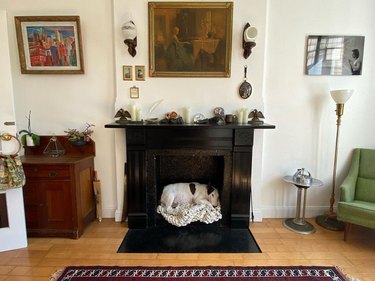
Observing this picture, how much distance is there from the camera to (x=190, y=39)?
2.53m

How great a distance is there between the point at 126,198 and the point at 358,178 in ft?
9.05

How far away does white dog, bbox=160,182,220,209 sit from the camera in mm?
2709

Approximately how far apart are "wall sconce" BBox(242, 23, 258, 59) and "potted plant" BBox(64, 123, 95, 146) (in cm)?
200

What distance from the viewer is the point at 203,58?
257cm

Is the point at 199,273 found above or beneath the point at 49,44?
beneath

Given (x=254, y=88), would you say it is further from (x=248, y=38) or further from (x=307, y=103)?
(x=307, y=103)

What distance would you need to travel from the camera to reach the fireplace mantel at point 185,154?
2.48m

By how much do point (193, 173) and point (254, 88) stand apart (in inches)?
49.6

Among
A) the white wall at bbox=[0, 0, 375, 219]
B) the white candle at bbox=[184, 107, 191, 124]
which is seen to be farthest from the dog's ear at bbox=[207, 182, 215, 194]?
the white candle at bbox=[184, 107, 191, 124]

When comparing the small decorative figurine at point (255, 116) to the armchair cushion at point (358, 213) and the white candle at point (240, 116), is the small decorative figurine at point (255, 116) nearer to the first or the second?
the white candle at point (240, 116)

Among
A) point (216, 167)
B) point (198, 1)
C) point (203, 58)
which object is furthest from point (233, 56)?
point (216, 167)

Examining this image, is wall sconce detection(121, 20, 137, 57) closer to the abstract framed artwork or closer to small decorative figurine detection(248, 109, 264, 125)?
small decorative figurine detection(248, 109, 264, 125)

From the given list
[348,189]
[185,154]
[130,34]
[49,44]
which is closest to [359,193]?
[348,189]

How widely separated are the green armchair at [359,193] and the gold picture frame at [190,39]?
184cm
